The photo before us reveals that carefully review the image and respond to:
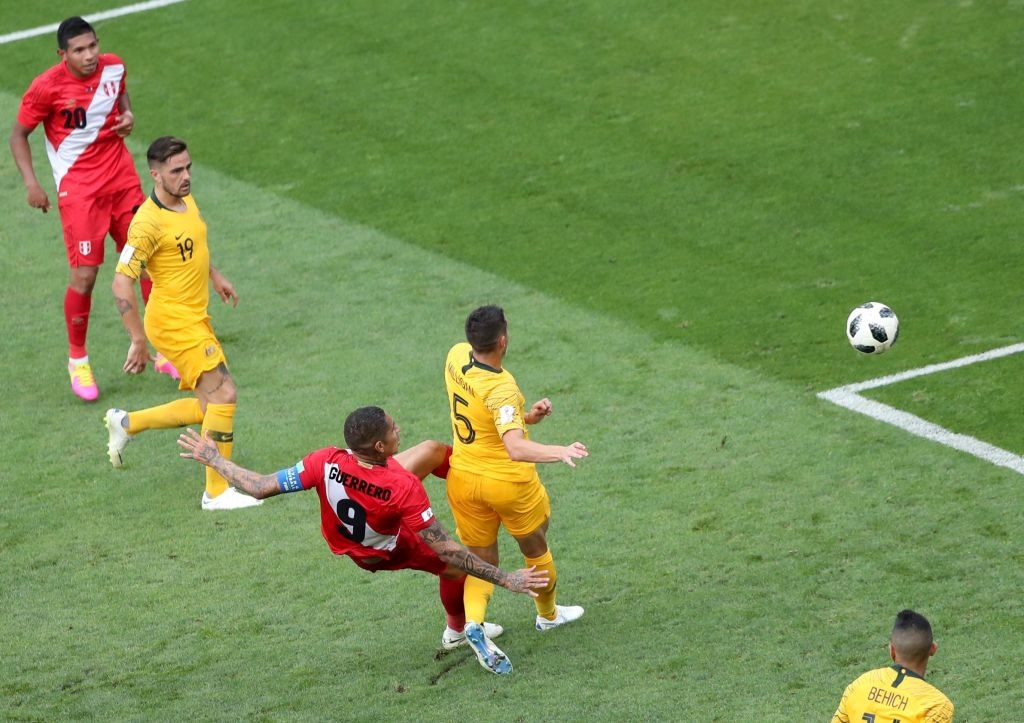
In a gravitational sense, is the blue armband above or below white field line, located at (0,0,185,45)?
above

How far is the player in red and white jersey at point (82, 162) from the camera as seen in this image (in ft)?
36.6

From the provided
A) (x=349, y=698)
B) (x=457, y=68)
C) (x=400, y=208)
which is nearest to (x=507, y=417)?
(x=349, y=698)

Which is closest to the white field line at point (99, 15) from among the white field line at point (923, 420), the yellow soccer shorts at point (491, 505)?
the white field line at point (923, 420)

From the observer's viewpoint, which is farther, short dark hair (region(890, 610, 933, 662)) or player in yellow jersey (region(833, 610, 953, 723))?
short dark hair (region(890, 610, 933, 662))

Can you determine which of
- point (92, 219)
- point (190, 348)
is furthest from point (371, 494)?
point (92, 219)

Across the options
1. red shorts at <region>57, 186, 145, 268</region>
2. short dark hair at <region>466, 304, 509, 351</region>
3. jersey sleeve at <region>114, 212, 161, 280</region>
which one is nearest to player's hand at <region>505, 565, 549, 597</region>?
short dark hair at <region>466, 304, 509, 351</region>

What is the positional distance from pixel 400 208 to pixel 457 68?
3.23 meters

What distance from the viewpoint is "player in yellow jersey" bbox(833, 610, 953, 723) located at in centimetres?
583

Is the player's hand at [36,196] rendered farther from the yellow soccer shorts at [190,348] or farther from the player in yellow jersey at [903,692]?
the player in yellow jersey at [903,692]

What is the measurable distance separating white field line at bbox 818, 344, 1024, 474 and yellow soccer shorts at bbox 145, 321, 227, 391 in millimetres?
4247

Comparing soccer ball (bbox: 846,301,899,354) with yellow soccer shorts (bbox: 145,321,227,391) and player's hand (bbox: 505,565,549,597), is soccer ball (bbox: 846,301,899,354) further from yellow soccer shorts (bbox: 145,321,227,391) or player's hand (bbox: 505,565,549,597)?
yellow soccer shorts (bbox: 145,321,227,391)

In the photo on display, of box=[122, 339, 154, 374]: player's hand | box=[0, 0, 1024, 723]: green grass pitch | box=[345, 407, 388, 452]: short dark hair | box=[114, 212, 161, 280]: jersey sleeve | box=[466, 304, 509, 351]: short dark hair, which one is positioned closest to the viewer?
box=[345, 407, 388, 452]: short dark hair

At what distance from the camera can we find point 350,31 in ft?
58.8

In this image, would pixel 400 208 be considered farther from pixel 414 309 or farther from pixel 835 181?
pixel 835 181
